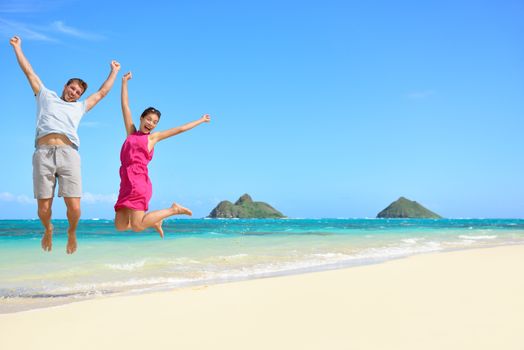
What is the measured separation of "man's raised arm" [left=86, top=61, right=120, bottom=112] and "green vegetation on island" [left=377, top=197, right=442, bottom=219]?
14412cm

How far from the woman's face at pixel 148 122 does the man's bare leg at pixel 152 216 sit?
625 mm

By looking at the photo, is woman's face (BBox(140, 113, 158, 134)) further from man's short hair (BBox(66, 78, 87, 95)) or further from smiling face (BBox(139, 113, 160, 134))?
man's short hair (BBox(66, 78, 87, 95))

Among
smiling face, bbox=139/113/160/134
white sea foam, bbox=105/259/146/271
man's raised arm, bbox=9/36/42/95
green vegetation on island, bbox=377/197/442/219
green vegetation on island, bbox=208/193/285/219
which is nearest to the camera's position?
man's raised arm, bbox=9/36/42/95

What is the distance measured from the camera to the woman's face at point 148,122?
12.9 ft

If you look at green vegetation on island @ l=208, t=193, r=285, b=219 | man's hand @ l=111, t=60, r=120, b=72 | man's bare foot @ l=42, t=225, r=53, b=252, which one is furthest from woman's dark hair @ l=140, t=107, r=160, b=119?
green vegetation on island @ l=208, t=193, r=285, b=219

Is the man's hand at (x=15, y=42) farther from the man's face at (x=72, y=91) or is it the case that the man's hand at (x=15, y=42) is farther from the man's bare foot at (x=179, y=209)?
the man's bare foot at (x=179, y=209)

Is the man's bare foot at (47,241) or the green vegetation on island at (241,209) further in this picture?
the green vegetation on island at (241,209)

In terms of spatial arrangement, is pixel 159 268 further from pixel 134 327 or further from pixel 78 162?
pixel 78 162

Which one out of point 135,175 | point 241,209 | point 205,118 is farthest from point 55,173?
point 241,209

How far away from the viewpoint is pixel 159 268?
14.1 meters

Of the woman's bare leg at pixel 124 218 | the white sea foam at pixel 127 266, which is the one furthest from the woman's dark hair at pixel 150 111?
the white sea foam at pixel 127 266

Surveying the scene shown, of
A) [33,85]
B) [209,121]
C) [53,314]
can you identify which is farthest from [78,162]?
[53,314]

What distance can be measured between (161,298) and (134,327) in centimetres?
191

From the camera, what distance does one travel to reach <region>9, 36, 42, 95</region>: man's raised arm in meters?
3.69
